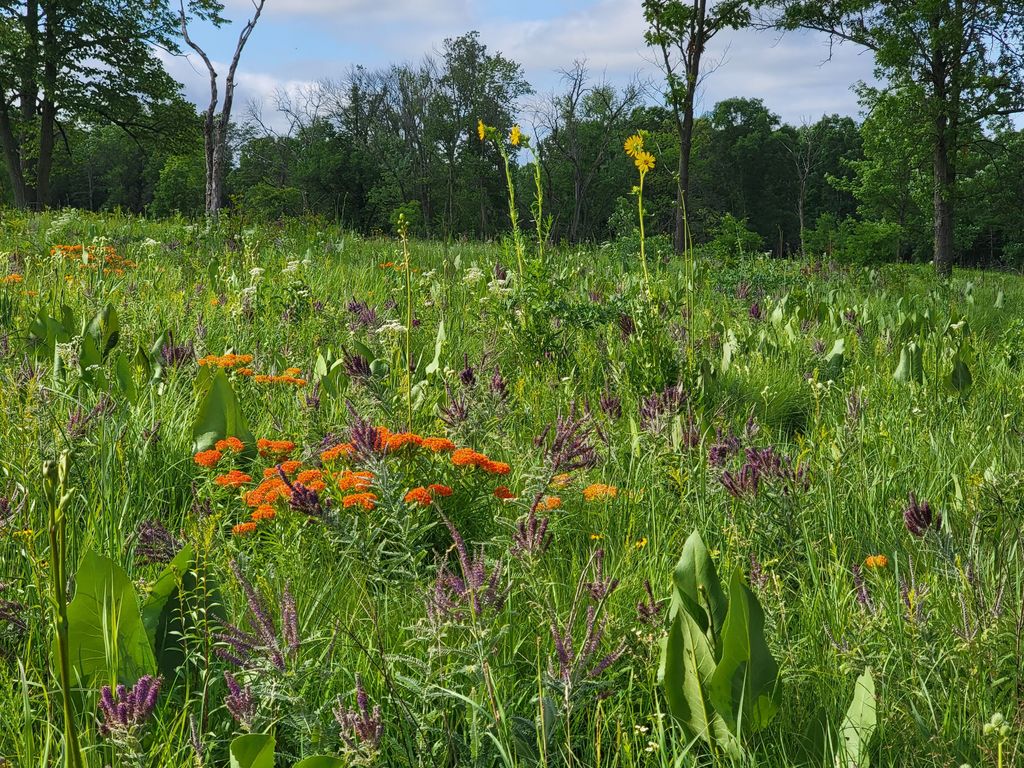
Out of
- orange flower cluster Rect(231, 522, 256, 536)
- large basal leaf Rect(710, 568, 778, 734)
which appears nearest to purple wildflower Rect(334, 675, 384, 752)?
large basal leaf Rect(710, 568, 778, 734)

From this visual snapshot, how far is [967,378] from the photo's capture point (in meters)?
3.50

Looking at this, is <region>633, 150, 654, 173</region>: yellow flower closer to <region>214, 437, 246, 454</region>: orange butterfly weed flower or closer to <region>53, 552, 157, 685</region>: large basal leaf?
<region>214, 437, 246, 454</region>: orange butterfly weed flower

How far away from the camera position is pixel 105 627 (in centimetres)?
118

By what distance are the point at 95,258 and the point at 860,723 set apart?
603 cm

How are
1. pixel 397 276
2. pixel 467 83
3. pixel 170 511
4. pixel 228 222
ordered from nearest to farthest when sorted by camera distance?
pixel 170 511 < pixel 397 276 < pixel 228 222 < pixel 467 83

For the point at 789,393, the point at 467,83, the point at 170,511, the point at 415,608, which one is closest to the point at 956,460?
the point at 789,393

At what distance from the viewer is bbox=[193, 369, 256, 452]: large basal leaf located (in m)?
2.34

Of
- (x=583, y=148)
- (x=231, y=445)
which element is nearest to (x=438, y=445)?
(x=231, y=445)

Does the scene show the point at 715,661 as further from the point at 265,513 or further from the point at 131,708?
the point at 265,513

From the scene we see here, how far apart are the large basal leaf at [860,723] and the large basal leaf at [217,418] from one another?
6.12 feet

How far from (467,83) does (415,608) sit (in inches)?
2320

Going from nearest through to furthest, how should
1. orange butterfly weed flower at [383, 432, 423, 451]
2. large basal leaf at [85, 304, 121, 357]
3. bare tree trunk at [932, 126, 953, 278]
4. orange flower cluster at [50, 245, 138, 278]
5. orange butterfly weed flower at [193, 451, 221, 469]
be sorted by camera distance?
1. orange butterfly weed flower at [383, 432, 423, 451]
2. orange butterfly weed flower at [193, 451, 221, 469]
3. large basal leaf at [85, 304, 121, 357]
4. orange flower cluster at [50, 245, 138, 278]
5. bare tree trunk at [932, 126, 953, 278]

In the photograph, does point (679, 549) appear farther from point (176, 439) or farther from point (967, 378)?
point (967, 378)

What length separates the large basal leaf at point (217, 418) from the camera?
234 cm
